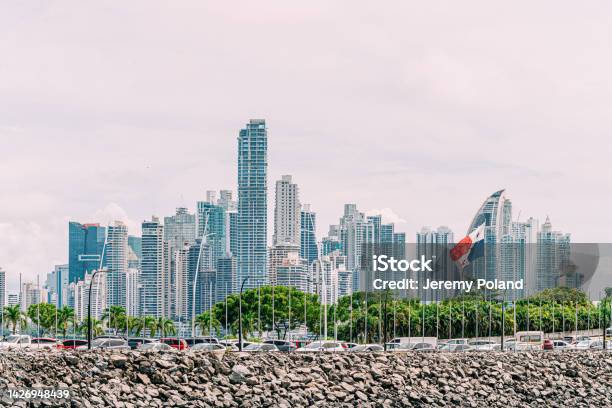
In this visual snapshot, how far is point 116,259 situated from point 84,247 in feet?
60.5

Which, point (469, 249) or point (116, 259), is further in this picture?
point (116, 259)

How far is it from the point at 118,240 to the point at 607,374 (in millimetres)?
126848

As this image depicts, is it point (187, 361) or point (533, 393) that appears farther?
point (533, 393)

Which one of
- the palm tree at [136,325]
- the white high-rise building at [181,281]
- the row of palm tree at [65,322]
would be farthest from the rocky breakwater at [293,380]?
the white high-rise building at [181,281]

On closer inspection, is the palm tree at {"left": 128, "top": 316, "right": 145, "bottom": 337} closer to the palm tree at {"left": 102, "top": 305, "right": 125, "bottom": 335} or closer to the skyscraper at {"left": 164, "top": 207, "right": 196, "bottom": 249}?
the palm tree at {"left": 102, "top": 305, "right": 125, "bottom": 335}

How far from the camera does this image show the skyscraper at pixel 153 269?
147 m

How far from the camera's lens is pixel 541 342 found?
292 feet

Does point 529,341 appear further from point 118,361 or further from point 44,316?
point 118,361

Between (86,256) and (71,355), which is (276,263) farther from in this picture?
(71,355)

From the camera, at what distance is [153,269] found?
152 metres

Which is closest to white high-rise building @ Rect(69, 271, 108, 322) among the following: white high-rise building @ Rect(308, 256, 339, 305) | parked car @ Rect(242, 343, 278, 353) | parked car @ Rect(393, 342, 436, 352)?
white high-rise building @ Rect(308, 256, 339, 305)

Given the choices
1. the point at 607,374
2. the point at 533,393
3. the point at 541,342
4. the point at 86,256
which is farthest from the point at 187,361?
the point at 86,256

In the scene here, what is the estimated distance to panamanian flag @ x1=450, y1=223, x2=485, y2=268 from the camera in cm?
11225

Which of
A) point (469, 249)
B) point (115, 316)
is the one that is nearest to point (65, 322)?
point (115, 316)
